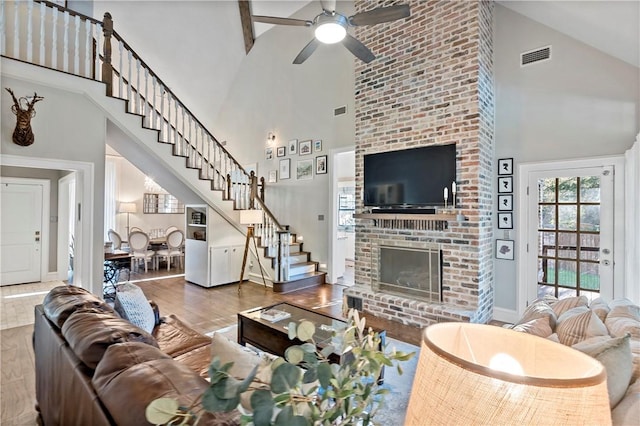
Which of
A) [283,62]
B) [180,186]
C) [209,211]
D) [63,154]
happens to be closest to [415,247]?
[209,211]

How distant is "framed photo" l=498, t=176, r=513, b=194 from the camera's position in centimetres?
417

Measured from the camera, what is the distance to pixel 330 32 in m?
3.08

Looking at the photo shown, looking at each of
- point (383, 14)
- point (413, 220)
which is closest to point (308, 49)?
point (383, 14)

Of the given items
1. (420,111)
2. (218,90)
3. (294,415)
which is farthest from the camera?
(218,90)

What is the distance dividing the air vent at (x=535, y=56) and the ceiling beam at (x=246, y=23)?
619 cm

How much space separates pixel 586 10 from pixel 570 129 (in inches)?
48.3

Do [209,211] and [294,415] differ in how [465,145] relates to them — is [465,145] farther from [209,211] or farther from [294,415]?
[209,211]

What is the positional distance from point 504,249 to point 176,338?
399cm

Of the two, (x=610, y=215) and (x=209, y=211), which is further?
(x=209, y=211)

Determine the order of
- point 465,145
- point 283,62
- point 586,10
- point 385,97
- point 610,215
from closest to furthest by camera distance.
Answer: point 586,10 → point 610,215 → point 465,145 → point 385,97 → point 283,62

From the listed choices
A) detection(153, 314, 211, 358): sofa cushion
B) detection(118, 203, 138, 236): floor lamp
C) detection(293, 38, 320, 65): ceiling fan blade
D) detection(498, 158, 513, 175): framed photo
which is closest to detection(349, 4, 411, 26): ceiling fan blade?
detection(293, 38, 320, 65): ceiling fan blade

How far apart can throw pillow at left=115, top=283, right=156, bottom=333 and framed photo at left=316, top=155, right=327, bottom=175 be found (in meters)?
4.23

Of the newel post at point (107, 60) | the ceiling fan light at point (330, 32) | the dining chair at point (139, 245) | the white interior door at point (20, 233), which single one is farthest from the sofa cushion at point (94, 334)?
the dining chair at point (139, 245)

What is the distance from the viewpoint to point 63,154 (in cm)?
405
